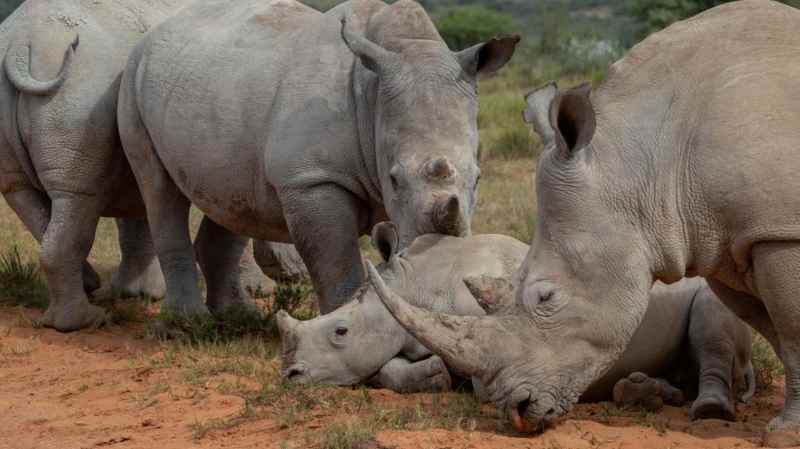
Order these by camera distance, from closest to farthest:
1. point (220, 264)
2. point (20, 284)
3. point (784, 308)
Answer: point (784, 308) < point (220, 264) < point (20, 284)

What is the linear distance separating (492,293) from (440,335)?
0.30m

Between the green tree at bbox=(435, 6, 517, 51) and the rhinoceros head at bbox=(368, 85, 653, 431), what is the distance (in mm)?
27025

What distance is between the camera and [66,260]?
9.28 meters

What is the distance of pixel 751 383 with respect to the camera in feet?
22.9

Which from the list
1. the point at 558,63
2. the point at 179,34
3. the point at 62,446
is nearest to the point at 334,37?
the point at 179,34

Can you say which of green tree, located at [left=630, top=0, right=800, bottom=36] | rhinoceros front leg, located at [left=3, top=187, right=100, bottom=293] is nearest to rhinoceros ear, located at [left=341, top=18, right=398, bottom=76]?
rhinoceros front leg, located at [left=3, top=187, right=100, bottom=293]

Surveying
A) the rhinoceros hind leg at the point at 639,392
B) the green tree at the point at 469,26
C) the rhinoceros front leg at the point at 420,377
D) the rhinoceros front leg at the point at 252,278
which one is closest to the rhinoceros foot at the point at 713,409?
the rhinoceros hind leg at the point at 639,392

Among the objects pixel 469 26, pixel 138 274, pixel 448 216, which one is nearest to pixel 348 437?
pixel 448 216

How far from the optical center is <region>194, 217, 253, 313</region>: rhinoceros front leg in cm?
983

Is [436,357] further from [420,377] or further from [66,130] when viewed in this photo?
[66,130]

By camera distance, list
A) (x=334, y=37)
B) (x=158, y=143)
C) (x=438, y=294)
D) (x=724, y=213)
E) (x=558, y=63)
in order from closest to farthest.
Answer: (x=724, y=213)
(x=438, y=294)
(x=334, y=37)
(x=158, y=143)
(x=558, y=63)

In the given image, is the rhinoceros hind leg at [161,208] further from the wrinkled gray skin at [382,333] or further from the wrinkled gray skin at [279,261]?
the wrinkled gray skin at [382,333]

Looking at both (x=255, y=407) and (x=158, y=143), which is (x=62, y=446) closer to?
(x=255, y=407)

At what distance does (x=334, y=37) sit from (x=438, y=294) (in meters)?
1.98
